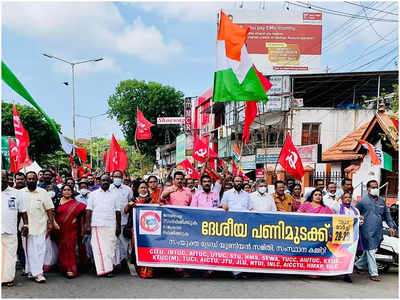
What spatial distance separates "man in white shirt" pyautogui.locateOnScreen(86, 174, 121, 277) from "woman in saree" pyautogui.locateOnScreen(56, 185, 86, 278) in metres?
0.22

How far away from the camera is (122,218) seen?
A: 706cm

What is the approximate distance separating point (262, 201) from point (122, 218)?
7.37 ft

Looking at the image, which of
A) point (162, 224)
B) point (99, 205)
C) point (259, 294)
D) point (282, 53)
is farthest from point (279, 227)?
point (282, 53)

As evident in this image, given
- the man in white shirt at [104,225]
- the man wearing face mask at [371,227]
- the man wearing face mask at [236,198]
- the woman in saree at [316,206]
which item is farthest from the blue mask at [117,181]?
the man wearing face mask at [371,227]

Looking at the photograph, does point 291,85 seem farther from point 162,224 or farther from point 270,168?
point 162,224

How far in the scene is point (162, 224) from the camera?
6.58m

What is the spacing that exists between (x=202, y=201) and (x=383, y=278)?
305 cm

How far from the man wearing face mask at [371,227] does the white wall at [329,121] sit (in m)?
18.2

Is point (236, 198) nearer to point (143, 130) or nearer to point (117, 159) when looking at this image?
point (117, 159)

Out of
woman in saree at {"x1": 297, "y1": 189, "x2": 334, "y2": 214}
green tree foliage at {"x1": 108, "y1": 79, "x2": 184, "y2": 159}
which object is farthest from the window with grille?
green tree foliage at {"x1": 108, "y1": 79, "x2": 184, "y2": 159}

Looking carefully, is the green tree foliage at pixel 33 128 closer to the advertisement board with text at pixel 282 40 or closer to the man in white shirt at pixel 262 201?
the advertisement board with text at pixel 282 40

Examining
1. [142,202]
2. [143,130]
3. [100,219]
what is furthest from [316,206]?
[143,130]

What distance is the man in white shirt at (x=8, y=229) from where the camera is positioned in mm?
5848

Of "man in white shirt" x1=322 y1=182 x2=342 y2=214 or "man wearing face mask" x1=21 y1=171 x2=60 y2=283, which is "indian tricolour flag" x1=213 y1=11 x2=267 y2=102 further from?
"man wearing face mask" x1=21 y1=171 x2=60 y2=283
